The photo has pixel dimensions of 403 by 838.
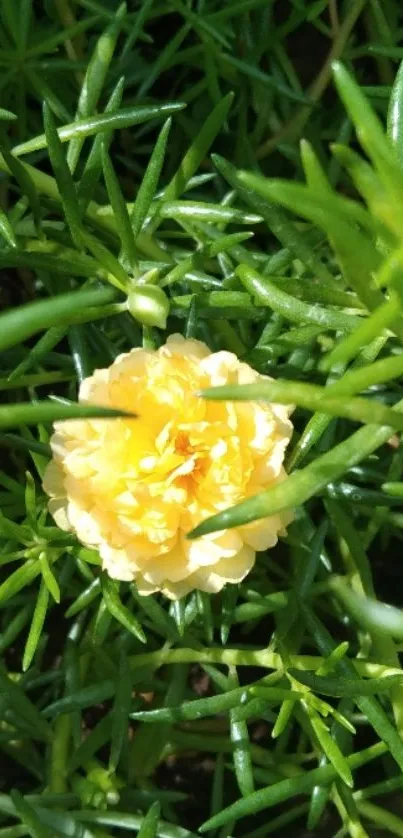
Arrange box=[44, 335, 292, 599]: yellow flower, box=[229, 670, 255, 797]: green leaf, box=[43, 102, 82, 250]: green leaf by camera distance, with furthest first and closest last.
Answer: box=[229, 670, 255, 797]: green leaf < box=[43, 102, 82, 250]: green leaf < box=[44, 335, 292, 599]: yellow flower

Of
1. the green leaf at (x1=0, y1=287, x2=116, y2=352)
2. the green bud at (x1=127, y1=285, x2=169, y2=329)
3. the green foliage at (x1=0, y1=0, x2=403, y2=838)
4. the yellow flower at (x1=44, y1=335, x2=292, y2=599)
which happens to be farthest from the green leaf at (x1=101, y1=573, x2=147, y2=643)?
the green leaf at (x1=0, y1=287, x2=116, y2=352)

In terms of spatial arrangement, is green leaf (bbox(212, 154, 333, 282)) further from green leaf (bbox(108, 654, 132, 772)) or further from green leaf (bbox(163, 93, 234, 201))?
green leaf (bbox(108, 654, 132, 772))

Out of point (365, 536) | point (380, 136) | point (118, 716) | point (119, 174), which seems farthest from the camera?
point (119, 174)

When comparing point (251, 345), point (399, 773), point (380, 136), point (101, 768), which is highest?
point (380, 136)

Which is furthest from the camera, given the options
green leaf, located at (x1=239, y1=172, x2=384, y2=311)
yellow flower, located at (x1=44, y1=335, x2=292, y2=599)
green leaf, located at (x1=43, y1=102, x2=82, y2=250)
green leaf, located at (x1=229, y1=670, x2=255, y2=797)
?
green leaf, located at (x1=229, y1=670, x2=255, y2=797)

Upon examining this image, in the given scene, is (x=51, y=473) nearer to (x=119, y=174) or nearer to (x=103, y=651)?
(x=103, y=651)

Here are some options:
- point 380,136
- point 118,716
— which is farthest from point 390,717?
point 380,136

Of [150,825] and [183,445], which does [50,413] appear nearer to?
[183,445]

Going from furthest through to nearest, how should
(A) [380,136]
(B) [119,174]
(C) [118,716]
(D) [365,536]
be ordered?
(B) [119,174], (D) [365,536], (C) [118,716], (A) [380,136]
